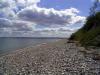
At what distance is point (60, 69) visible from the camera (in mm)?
16562

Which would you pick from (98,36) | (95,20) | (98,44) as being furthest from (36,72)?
(95,20)

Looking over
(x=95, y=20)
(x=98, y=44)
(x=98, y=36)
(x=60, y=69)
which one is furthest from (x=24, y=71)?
(x=95, y=20)

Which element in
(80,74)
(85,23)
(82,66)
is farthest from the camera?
(85,23)

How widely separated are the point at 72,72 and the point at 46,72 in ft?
5.30

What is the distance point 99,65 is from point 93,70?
72.3 inches

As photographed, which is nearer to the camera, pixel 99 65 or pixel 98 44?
pixel 99 65

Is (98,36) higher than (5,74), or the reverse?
(98,36)

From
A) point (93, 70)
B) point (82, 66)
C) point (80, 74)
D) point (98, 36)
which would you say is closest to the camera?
point (80, 74)

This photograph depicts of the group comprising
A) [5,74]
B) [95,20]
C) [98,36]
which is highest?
[95,20]

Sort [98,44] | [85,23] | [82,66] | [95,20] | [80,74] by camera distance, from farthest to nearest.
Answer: [85,23]
[95,20]
[98,44]
[82,66]
[80,74]

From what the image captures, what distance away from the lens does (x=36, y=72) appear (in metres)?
16.0

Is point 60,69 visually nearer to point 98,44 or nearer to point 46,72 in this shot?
point 46,72

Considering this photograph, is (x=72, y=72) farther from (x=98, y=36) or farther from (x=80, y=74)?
(x=98, y=36)

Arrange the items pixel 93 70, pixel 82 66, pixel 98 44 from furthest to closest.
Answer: pixel 98 44 < pixel 82 66 < pixel 93 70
